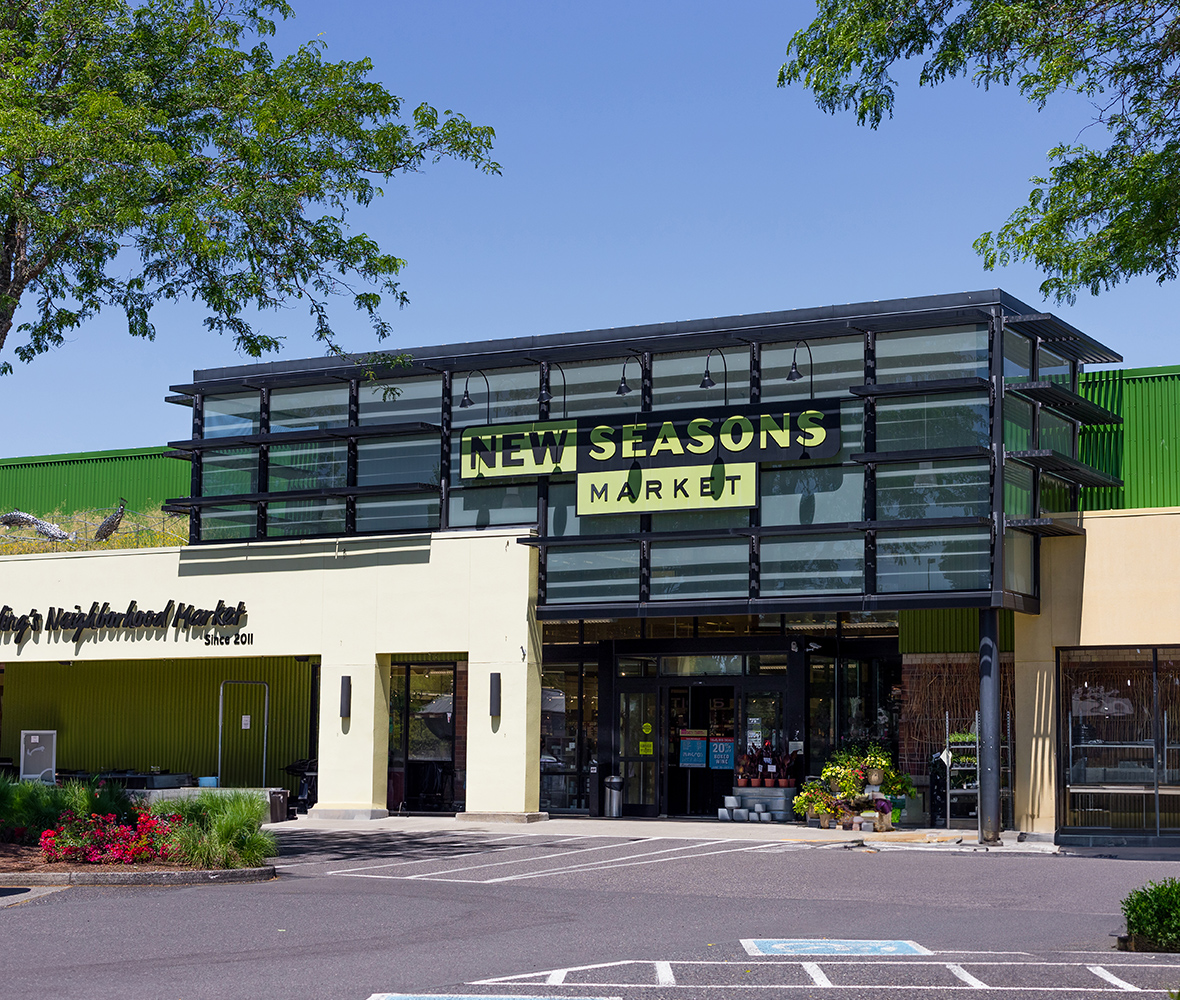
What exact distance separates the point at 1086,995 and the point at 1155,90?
7.68m

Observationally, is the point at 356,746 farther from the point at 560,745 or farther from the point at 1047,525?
the point at 1047,525

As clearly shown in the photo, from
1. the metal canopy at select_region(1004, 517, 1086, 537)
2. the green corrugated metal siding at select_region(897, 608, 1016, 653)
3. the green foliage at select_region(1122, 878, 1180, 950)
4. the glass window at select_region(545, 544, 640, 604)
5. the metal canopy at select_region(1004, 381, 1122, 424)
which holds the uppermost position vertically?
the metal canopy at select_region(1004, 381, 1122, 424)

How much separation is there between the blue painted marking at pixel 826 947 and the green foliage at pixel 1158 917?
1553 mm

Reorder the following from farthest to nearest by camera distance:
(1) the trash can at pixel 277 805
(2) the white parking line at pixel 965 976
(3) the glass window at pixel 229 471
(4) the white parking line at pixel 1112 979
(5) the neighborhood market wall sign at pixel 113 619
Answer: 1. (3) the glass window at pixel 229 471
2. (5) the neighborhood market wall sign at pixel 113 619
3. (1) the trash can at pixel 277 805
4. (2) the white parking line at pixel 965 976
5. (4) the white parking line at pixel 1112 979

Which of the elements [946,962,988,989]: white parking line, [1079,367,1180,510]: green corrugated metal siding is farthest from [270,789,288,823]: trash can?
[946,962,988,989]: white parking line

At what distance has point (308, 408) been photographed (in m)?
29.7

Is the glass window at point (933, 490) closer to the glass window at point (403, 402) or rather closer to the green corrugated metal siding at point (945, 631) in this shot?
the green corrugated metal siding at point (945, 631)

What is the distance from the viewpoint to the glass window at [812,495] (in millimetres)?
24844

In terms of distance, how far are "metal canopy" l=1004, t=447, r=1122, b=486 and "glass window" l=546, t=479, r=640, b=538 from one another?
6.60 meters

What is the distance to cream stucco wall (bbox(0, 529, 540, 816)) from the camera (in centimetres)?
2662

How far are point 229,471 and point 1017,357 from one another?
1518 cm

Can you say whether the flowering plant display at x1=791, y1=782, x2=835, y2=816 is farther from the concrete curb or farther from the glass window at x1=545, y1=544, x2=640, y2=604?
the concrete curb

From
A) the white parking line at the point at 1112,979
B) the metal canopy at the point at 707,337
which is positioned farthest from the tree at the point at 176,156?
the white parking line at the point at 1112,979

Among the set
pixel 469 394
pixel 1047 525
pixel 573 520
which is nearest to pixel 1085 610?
pixel 1047 525
